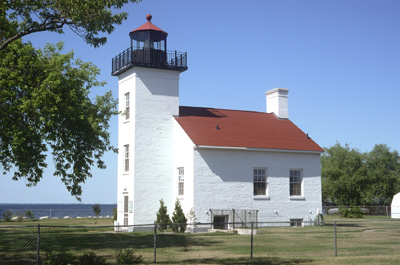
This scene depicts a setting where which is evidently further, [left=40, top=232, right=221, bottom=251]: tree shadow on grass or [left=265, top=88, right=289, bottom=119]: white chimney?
[left=265, top=88, right=289, bottom=119]: white chimney

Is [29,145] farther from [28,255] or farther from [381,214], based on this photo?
[381,214]

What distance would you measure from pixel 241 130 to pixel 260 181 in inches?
142

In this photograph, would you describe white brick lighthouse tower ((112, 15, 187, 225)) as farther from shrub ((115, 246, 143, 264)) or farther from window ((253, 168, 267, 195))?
shrub ((115, 246, 143, 264))

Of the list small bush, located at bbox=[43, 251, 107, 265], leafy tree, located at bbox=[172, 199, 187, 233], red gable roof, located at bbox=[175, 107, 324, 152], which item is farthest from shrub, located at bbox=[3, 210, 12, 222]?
small bush, located at bbox=[43, 251, 107, 265]

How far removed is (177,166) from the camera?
31625mm

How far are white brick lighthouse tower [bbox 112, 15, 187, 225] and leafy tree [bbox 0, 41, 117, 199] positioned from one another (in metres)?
3.46

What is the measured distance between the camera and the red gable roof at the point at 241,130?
31.5m

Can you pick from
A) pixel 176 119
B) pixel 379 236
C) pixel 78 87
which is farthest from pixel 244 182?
pixel 78 87

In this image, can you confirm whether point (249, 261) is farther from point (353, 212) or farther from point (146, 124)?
point (353, 212)

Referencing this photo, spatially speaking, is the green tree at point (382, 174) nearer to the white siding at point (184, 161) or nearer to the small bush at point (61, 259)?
the white siding at point (184, 161)

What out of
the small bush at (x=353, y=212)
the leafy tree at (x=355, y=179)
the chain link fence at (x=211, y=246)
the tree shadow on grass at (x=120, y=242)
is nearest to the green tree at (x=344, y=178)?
the leafy tree at (x=355, y=179)

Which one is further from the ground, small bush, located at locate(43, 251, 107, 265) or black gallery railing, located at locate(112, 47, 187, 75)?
black gallery railing, located at locate(112, 47, 187, 75)

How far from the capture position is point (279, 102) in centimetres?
3809

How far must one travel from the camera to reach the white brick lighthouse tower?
31.1 m
